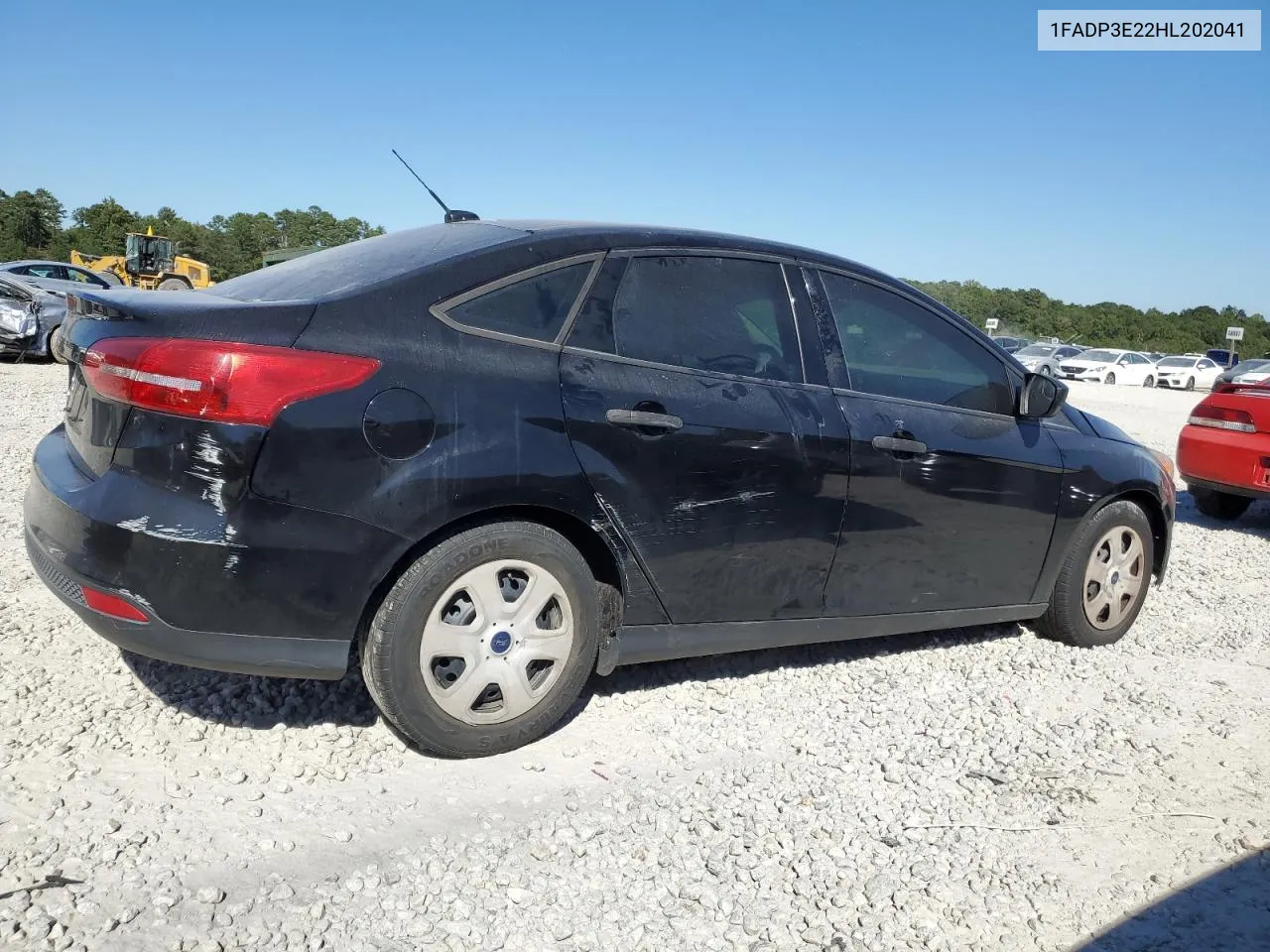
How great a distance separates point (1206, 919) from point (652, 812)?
4.84ft

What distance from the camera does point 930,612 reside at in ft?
13.4

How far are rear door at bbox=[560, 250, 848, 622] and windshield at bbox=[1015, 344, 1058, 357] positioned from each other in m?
36.6

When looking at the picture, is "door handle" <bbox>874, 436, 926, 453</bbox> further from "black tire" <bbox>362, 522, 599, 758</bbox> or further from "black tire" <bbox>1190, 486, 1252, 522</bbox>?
"black tire" <bbox>1190, 486, 1252, 522</bbox>

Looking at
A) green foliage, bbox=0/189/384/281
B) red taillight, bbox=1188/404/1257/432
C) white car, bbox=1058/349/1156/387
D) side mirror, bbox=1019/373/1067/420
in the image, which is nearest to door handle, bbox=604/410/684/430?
side mirror, bbox=1019/373/1067/420

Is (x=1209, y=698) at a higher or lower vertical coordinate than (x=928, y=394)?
lower

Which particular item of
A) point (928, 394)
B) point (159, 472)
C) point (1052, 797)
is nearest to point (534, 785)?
point (159, 472)

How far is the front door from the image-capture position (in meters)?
3.75

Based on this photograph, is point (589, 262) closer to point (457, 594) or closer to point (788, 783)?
point (457, 594)

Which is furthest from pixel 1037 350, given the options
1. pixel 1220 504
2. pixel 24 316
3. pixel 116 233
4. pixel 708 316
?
pixel 116 233

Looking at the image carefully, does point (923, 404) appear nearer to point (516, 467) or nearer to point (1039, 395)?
point (1039, 395)

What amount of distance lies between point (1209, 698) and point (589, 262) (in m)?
3.17

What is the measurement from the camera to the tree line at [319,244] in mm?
55906

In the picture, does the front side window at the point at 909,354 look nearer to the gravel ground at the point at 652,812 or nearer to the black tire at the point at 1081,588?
the black tire at the point at 1081,588

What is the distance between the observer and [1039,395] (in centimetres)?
429
